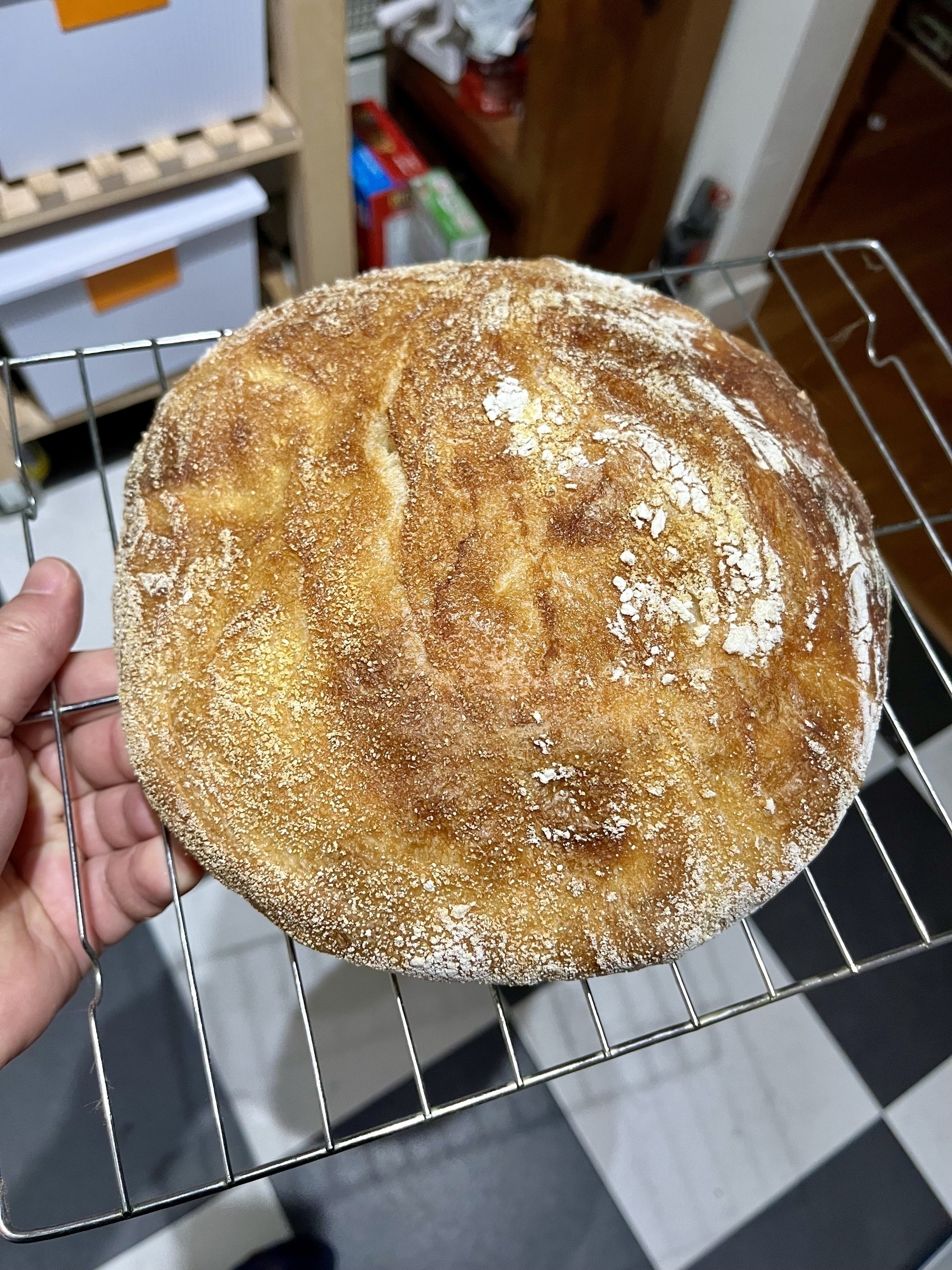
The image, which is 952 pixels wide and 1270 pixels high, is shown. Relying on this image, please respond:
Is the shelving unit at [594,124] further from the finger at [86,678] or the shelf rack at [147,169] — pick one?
the finger at [86,678]

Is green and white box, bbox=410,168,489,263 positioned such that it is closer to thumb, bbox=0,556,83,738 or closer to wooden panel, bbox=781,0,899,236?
wooden panel, bbox=781,0,899,236

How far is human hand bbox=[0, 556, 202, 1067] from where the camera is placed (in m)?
0.81

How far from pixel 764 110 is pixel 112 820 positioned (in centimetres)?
148

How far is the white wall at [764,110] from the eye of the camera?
1360 mm

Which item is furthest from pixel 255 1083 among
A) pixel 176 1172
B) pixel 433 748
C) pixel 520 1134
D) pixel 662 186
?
pixel 662 186

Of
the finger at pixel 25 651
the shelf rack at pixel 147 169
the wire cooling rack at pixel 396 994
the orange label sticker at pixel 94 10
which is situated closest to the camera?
the wire cooling rack at pixel 396 994

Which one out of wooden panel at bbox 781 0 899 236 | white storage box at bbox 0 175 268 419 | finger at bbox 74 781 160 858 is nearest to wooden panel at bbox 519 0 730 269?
wooden panel at bbox 781 0 899 236

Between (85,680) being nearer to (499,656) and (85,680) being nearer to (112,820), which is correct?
(112,820)

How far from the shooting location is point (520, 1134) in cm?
118

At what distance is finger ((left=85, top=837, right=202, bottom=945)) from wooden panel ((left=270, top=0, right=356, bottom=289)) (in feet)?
3.50

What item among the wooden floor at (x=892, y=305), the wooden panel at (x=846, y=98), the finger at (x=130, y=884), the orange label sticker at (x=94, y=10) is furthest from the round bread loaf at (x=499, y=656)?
the wooden panel at (x=846, y=98)

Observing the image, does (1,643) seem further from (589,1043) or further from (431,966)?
(589,1043)

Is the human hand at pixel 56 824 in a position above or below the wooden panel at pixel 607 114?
below

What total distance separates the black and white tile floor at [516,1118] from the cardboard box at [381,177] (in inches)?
48.1
